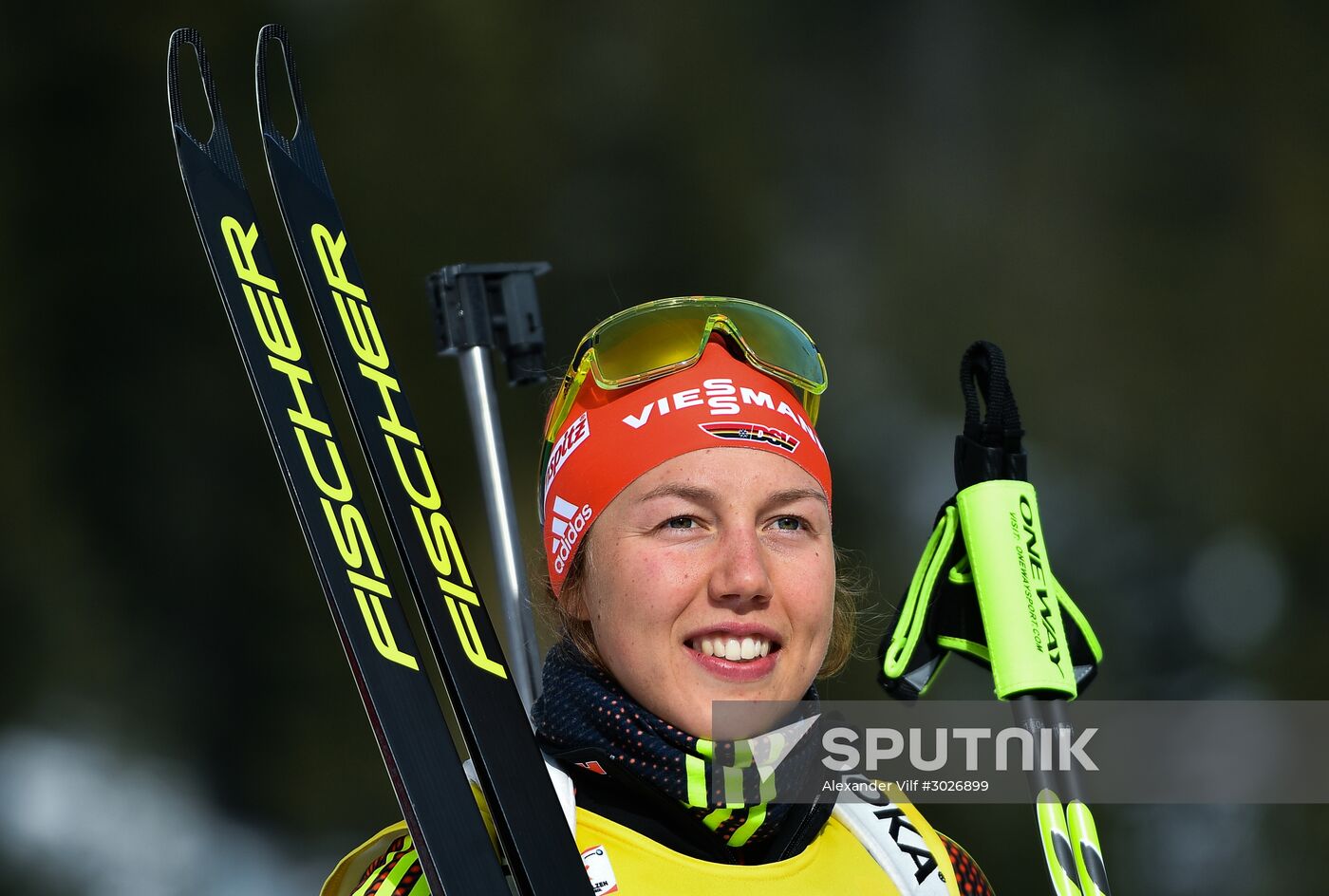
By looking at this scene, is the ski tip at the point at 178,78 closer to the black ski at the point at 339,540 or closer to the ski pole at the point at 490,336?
the black ski at the point at 339,540

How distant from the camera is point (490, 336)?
193cm

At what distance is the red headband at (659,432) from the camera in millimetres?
1375

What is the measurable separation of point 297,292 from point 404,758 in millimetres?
2578

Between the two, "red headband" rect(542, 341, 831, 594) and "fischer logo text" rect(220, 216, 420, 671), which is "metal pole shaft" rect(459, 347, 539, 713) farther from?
"fischer logo text" rect(220, 216, 420, 671)

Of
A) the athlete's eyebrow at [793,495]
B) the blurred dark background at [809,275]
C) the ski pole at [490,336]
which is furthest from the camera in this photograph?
the blurred dark background at [809,275]

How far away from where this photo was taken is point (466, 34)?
3.60 m

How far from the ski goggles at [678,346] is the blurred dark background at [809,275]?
6.46ft

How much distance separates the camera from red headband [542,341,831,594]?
1.38 meters

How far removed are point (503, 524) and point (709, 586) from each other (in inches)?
22.1

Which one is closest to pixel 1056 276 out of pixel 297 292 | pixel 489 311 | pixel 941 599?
pixel 297 292

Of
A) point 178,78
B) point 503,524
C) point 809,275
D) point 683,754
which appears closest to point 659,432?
point 683,754

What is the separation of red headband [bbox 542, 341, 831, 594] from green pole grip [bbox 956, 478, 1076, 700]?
159 millimetres

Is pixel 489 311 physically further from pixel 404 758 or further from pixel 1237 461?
pixel 1237 461

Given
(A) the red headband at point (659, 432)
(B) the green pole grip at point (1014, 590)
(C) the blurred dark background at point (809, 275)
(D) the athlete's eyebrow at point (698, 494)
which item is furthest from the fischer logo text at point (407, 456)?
(C) the blurred dark background at point (809, 275)
